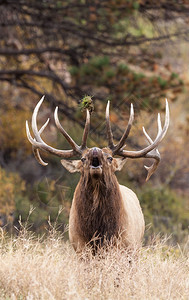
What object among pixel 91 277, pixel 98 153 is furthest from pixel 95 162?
pixel 91 277

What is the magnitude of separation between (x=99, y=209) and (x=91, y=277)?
955mm

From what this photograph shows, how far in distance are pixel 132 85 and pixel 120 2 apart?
1.62m

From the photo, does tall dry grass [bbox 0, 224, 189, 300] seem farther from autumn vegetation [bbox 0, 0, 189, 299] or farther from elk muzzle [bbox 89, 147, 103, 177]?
autumn vegetation [bbox 0, 0, 189, 299]

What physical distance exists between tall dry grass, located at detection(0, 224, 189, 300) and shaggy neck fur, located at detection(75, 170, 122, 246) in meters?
0.43

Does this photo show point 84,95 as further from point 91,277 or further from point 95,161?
point 91,277

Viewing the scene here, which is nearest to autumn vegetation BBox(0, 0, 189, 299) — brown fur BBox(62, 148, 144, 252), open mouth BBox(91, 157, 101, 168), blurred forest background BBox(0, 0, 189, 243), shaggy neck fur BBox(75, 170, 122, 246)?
blurred forest background BBox(0, 0, 189, 243)

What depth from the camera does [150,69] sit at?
41.9 feet

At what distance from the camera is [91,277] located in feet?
17.4

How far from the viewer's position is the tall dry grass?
15.9ft

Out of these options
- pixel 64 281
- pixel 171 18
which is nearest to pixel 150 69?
pixel 171 18

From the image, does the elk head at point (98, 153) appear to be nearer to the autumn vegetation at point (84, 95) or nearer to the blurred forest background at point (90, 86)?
the autumn vegetation at point (84, 95)

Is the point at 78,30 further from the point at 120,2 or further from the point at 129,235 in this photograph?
the point at 129,235

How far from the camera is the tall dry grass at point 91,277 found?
483 centimetres

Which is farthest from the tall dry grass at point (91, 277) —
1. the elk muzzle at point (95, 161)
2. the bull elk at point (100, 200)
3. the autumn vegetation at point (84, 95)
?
the autumn vegetation at point (84, 95)
